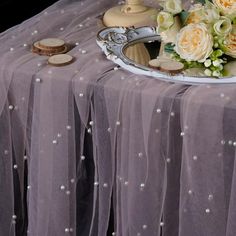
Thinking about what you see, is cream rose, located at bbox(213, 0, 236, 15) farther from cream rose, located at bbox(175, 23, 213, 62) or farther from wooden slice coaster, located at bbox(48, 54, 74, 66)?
wooden slice coaster, located at bbox(48, 54, 74, 66)

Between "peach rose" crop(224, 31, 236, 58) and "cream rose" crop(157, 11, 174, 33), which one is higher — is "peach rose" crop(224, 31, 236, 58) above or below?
below

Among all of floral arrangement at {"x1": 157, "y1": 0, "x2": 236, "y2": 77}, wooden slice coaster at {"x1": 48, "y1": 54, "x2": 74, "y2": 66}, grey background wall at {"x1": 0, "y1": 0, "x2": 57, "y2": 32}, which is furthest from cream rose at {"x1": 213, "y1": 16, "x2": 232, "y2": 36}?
grey background wall at {"x1": 0, "y1": 0, "x2": 57, "y2": 32}

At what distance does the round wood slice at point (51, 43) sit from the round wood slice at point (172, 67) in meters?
→ 0.23

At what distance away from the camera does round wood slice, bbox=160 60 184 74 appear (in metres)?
1.07

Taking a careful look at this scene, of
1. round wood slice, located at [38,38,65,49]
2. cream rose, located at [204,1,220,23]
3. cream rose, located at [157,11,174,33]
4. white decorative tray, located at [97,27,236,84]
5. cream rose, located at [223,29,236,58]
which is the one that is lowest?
white decorative tray, located at [97,27,236,84]

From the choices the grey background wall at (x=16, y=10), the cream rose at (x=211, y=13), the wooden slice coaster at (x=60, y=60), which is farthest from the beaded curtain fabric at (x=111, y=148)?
the grey background wall at (x=16, y=10)

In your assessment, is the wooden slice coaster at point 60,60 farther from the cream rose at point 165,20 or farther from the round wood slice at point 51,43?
the cream rose at point 165,20

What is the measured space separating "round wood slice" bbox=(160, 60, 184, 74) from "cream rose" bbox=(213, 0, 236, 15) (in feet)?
0.39

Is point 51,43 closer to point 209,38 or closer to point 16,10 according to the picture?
point 209,38

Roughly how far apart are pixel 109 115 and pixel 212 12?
0.83 feet

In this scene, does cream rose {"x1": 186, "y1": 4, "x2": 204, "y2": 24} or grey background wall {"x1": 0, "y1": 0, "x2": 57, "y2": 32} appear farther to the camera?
grey background wall {"x1": 0, "y1": 0, "x2": 57, "y2": 32}

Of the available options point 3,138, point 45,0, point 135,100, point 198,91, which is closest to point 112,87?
point 135,100

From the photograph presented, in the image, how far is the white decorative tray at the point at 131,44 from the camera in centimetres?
105

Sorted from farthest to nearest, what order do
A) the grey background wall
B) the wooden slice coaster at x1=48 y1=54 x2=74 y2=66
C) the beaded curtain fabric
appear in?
1. the grey background wall
2. the wooden slice coaster at x1=48 y1=54 x2=74 y2=66
3. the beaded curtain fabric
